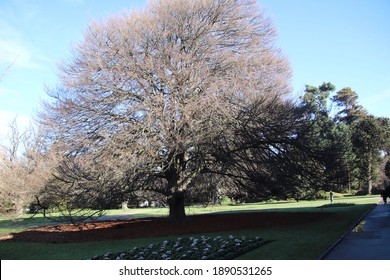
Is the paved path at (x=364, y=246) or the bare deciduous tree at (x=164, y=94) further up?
the bare deciduous tree at (x=164, y=94)

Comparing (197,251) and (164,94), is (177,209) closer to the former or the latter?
(164,94)

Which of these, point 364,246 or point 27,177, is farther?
point 27,177

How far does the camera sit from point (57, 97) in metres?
19.4

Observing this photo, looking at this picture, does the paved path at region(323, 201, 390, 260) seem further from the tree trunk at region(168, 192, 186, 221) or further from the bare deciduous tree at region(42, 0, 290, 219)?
the tree trunk at region(168, 192, 186, 221)

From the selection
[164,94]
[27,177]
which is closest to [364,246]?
[164,94]

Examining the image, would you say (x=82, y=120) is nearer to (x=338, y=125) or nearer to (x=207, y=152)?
(x=207, y=152)

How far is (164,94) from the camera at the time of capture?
1836 cm

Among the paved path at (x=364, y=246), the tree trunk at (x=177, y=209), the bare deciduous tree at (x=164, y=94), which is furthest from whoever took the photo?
the tree trunk at (x=177, y=209)

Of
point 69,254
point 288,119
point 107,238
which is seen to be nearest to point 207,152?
point 288,119

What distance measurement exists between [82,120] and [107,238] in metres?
6.28

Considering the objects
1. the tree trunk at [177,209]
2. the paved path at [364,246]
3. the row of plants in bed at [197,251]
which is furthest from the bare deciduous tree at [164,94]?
the paved path at [364,246]

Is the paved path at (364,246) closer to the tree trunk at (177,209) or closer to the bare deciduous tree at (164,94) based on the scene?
the bare deciduous tree at (164,94)

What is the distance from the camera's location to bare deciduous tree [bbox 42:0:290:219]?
16.2 metres

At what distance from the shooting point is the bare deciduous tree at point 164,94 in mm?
16250
